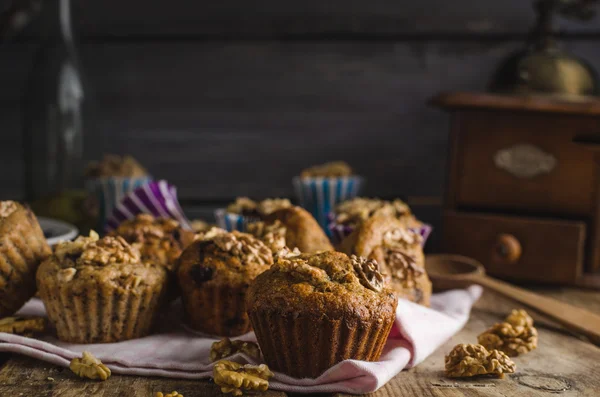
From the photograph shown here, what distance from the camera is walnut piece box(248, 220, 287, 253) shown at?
1444mm

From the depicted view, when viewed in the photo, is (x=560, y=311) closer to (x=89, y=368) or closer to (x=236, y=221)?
(x=236, y=221)

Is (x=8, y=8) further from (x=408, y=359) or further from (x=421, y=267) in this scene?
(x=408, y=359)

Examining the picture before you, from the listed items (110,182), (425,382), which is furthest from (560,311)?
(110,182)

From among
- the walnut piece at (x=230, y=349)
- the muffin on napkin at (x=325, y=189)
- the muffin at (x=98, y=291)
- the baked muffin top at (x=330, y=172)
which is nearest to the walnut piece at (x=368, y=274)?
the walnut piece at (x=230, y=349)

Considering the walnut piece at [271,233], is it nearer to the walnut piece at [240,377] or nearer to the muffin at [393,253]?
the muffin at [393,253]

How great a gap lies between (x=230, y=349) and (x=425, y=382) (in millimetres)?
337

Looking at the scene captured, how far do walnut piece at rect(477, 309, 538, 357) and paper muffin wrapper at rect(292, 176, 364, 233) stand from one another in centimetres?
94

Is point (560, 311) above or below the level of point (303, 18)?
below

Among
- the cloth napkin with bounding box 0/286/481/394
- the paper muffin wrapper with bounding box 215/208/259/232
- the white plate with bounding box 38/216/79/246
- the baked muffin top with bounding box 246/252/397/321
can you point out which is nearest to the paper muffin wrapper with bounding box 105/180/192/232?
the paper muffin wrapper with bounding box 215/208/259/232

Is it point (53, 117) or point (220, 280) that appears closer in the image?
point (220, 280)

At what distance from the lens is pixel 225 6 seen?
258 centimetres

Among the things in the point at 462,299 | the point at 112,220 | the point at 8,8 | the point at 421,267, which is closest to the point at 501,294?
the point at 462,299

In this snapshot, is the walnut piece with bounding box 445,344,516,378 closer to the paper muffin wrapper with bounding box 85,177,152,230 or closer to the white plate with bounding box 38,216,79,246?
the white plate with bounding box 38,216,79,246

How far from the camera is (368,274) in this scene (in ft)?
3.89
